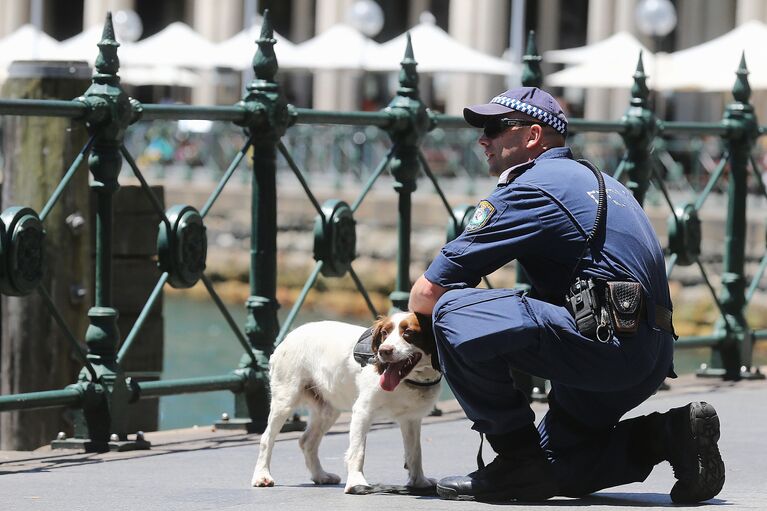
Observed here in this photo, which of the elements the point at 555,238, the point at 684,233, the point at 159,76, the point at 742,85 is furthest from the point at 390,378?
the point at 159,76

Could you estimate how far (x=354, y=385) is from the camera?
6.43 meters

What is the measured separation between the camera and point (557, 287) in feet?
19.6

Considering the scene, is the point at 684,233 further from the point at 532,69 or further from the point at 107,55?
the point at 107,55

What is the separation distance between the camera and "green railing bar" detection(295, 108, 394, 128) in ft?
28.3

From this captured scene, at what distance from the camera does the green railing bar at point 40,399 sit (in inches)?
287

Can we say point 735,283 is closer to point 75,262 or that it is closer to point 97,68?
point 75,262

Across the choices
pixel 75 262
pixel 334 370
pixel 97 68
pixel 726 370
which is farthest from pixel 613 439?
pixel 726 370

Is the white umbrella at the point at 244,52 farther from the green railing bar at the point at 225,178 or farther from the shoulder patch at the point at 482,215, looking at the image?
the shoulder patch at the point at 482,215

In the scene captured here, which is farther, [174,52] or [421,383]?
Answer: [174,52]

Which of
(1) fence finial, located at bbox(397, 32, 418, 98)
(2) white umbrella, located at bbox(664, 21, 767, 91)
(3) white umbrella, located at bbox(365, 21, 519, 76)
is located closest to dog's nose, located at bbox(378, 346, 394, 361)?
(1) fence finial, located at bbox(397, 32, 418, 98)

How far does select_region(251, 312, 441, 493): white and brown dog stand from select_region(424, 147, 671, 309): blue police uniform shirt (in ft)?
1.01

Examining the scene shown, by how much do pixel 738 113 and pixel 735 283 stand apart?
1.04 m

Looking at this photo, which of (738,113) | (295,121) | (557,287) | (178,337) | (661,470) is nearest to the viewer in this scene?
(557,287)

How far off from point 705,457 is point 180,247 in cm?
290
